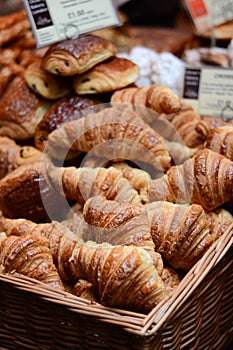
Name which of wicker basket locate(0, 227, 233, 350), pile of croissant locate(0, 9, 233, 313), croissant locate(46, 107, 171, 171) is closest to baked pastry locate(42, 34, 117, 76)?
pile of croissant locate(0, 9, 233, 313)

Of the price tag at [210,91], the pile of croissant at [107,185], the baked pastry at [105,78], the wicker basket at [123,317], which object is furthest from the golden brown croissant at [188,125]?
the wicker basket at [123,317]

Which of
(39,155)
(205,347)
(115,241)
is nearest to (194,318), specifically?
(205,347)

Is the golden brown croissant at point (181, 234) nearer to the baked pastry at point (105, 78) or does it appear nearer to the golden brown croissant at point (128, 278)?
the golden brown croissant at point (128, 278)

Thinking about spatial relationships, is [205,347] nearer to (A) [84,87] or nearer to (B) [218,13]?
(A) [84,87]

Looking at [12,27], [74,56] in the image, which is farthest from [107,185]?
[12,27]

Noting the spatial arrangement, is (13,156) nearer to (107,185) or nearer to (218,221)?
(107,185)

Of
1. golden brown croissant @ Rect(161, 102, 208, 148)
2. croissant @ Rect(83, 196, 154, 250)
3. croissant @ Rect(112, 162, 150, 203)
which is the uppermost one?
croissant @ Rect(83, 196, 154, 250)

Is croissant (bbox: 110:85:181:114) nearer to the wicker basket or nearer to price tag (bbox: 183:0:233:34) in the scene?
the wicker basket
